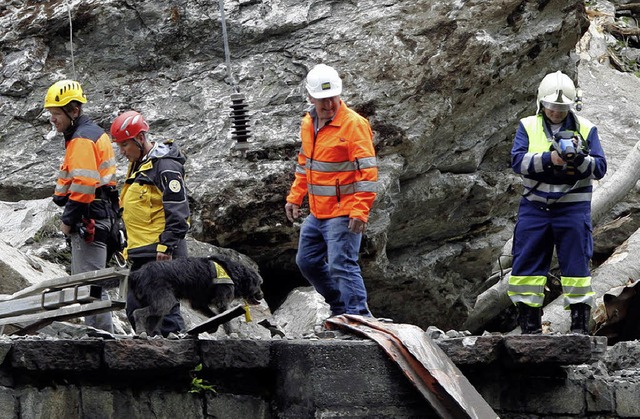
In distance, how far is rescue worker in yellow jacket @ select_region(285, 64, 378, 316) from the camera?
7715 mm

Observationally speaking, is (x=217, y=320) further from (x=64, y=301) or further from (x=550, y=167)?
(x=550, y=167)

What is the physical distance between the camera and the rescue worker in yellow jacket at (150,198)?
768cm

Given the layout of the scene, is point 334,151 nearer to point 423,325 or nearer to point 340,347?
point 340,347

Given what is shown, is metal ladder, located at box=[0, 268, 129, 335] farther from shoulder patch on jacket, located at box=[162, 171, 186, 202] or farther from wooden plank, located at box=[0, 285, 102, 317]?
shoulder patch on jacket, located at box=[162, 171, 186, 202]

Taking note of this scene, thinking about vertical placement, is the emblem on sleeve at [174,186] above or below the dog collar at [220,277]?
above

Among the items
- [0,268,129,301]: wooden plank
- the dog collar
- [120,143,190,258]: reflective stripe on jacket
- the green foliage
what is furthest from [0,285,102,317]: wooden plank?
[120,143,190,258]: reflective stripe on jacket

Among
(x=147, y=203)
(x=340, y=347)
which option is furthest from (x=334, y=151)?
(x=340, y=347)

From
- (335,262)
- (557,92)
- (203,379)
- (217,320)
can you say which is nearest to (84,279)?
(217,320)

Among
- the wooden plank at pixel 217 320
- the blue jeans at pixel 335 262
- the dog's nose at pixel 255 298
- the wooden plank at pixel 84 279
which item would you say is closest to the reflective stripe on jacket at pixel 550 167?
the blue jeans at pixel 335 262

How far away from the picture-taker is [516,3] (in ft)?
Answer: 33.3

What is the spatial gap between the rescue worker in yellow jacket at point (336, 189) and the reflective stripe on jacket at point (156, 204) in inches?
34.5

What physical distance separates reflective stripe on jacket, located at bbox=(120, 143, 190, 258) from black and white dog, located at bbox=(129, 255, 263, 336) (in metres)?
0.38

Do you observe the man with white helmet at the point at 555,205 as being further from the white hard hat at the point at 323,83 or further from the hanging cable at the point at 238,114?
the hanging cable at the point at 238,114

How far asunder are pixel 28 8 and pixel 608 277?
20.1 feet
